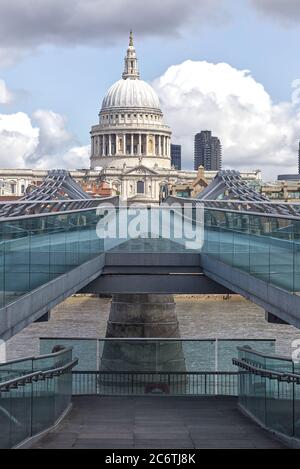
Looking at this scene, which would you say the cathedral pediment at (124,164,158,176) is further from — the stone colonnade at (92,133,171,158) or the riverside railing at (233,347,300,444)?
the riverside railing at (233,347,300,444)

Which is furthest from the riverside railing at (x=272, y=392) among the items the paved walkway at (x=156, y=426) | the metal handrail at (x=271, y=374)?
the paved walkway at (x=156, y=426)

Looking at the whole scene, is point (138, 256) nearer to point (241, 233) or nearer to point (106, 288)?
point (106, 288)

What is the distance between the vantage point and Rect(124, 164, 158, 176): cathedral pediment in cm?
13950

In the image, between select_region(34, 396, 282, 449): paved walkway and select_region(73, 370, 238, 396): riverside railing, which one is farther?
select_region(73, 370, 238, 396): riverside railing

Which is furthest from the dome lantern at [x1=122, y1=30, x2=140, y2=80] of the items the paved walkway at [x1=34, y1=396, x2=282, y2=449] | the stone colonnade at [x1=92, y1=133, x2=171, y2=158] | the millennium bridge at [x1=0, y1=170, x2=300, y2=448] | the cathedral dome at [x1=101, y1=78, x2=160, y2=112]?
the paved walkway at [x1=34, y1=396, x2=282, y2=449]

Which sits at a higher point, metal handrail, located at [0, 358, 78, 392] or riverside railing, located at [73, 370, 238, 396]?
metal handrail, located at [0, 358, 78, 392]

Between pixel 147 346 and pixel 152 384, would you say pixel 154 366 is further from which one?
pixel 152 384

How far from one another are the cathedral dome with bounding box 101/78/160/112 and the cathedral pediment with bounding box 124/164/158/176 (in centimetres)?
876

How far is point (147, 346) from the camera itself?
1559 centimetres

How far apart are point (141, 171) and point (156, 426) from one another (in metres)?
131

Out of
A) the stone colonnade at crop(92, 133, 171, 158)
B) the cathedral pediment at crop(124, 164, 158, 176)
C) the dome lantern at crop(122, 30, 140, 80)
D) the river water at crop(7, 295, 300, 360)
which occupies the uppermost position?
the dome lantern at crop(122, 30, 140, 80)

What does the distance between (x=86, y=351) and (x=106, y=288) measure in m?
4.69

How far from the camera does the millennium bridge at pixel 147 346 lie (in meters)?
9.72
